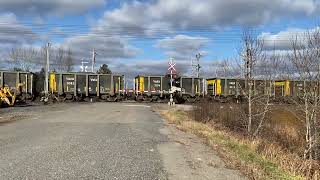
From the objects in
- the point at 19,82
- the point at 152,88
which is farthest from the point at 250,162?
the point at 152,88

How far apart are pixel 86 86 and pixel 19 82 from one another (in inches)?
317

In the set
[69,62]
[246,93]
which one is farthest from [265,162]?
[69,62]

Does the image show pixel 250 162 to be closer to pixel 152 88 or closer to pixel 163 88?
pixel 152 88

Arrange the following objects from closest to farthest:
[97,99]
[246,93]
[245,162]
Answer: [245,162] → [246,93] → [97,99]

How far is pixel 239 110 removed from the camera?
2586 centimetres

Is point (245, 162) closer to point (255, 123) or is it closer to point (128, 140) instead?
point (128, 140)

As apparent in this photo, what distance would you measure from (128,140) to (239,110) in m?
12.7

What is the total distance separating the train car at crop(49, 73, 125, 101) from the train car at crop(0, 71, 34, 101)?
3.37 meters

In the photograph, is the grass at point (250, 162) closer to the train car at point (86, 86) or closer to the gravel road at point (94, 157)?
the gravel road at point (94, 157)

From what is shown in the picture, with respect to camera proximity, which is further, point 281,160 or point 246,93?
point 246,93

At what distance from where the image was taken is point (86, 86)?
5322cm

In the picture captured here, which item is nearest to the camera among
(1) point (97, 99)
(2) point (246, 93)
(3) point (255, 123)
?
(2) point (246, 93)

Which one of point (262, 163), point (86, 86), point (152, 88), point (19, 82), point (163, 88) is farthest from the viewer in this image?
point (163, 88)

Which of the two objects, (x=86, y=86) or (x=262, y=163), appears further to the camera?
(x=86, y=86)
